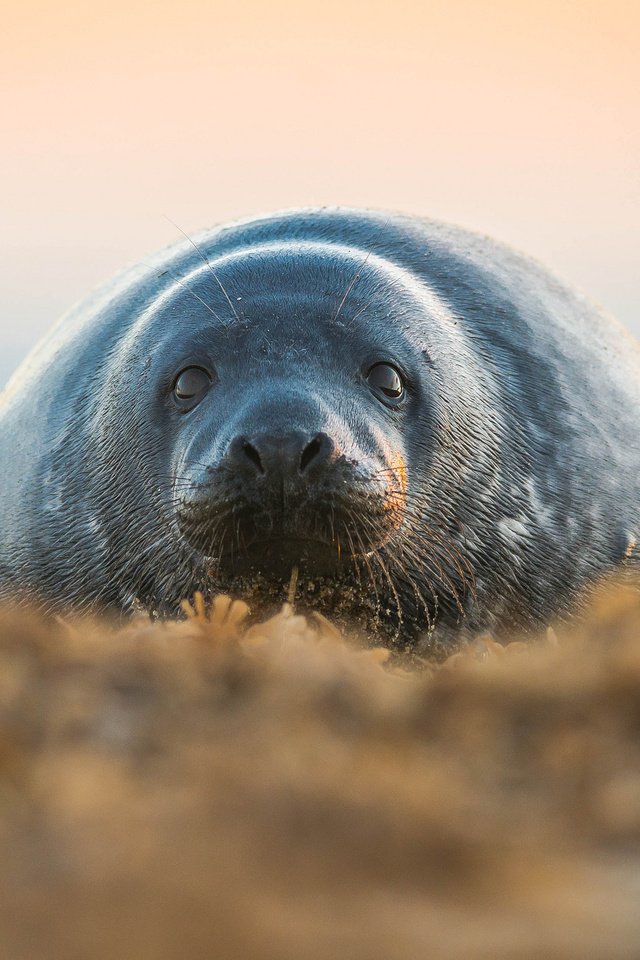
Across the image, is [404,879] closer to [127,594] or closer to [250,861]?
[250,861]

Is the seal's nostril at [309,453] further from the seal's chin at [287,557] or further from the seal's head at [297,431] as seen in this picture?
the seal's chin at [287,557]

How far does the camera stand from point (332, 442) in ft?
12.9

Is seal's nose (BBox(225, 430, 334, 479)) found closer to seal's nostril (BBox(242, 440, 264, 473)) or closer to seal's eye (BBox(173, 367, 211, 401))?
seal's nostril (BBox(242, 440, 264, 473))

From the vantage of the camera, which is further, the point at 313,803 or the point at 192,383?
the point at 192,383

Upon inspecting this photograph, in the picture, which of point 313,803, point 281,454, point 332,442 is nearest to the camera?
point 313,803

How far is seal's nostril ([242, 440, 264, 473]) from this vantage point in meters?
3.85

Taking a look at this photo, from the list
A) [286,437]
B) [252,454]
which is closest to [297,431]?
[286,437]

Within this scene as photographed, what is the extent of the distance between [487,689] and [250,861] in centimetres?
42

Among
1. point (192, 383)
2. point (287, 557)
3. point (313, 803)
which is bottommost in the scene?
point (287, 557)

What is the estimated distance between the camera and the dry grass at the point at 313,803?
3.11 feet

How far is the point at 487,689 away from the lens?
1.36 metres

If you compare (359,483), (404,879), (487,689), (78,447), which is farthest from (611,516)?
(404,879)

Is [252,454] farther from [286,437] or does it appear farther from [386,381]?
[386,381]

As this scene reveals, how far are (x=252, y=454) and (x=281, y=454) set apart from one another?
103 millimetres
